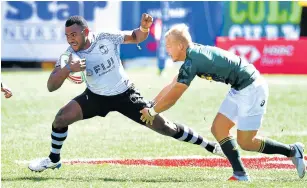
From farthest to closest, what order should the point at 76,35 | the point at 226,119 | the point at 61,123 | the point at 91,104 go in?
the point at 91,104
the point at 61,123
the point at 76,35
the point at 226,119

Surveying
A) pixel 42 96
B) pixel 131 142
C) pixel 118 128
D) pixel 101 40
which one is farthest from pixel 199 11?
pixel 101 40

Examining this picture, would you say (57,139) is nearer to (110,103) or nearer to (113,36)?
(110,103)

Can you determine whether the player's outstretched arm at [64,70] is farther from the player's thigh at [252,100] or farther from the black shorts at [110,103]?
the player's thigh at [252,100]

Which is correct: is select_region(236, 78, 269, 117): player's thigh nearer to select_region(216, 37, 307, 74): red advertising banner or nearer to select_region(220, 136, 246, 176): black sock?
select_region(220, 136, 246, 176): black sock

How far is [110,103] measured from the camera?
10.5m

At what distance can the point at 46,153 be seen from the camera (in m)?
12.3

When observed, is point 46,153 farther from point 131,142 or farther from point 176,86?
point 176,86

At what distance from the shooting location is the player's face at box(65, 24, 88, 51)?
10.1 metres

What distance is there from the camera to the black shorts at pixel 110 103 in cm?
1040

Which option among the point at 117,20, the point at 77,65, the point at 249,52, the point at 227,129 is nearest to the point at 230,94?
the point at 227,129

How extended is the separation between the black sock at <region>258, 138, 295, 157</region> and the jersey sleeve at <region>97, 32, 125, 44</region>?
205 centimetres

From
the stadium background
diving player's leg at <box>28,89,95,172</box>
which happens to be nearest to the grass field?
diving player's leg at <box>28,89,95,172</box>

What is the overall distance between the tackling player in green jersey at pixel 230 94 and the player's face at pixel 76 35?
109 cm

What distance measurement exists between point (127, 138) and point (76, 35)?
418 centimetres
